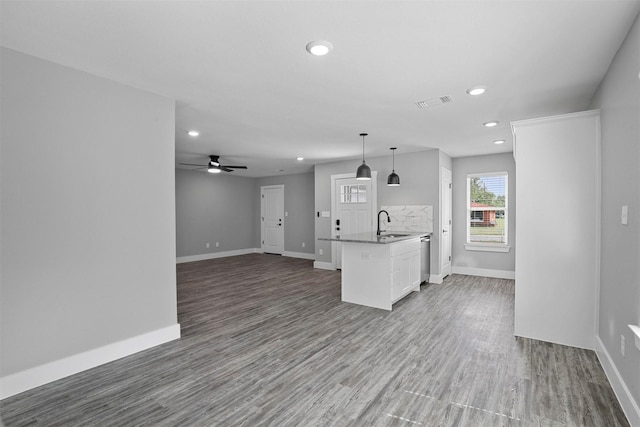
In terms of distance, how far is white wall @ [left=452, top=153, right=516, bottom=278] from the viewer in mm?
6039

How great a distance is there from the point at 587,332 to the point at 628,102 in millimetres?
2134

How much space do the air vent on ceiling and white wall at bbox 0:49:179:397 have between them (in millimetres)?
2639

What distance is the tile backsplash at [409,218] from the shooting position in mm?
5871

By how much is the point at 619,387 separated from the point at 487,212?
4537 mm

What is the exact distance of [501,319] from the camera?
3.84m

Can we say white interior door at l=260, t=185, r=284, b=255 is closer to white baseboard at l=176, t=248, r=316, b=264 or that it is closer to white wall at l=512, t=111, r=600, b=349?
white baseboard at l=176, t=248, r=316, b=264

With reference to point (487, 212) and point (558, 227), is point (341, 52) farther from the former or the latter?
point (487, 212)

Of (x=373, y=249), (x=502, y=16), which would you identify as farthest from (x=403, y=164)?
(x=502, y=16)

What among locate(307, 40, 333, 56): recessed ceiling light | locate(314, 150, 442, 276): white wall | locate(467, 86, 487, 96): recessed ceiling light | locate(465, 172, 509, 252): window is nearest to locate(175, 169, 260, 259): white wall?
locate(314, 150, 442, 276): white wall

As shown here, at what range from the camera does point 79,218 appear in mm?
2574

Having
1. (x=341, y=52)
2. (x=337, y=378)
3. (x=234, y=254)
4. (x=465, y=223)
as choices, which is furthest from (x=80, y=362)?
(x=234, y=254)

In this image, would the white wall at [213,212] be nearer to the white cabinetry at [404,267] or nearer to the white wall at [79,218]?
the white wall at [79,218]

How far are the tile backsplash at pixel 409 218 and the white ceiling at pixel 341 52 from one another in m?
2.26

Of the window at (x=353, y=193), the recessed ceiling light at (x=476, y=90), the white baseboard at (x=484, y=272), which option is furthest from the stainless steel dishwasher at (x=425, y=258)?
the recessed ceiling light at (x=476, y=90)
